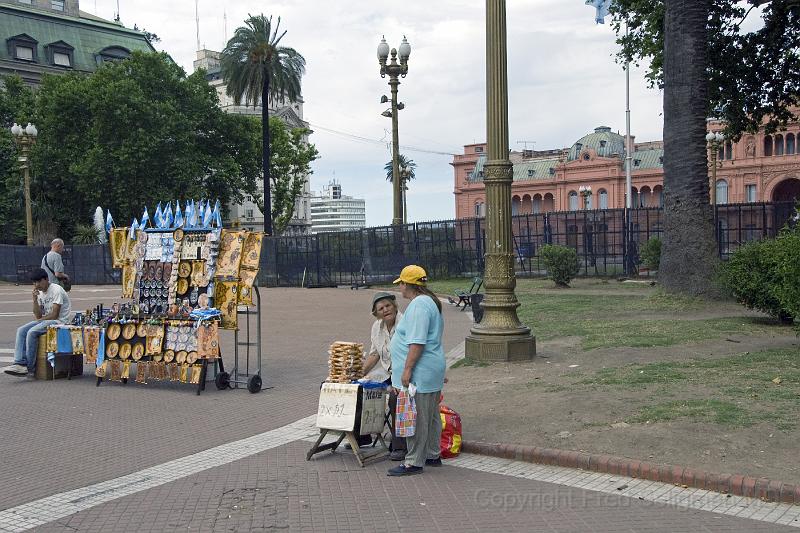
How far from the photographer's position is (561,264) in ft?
86.4

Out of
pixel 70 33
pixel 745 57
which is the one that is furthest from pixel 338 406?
pixel 70 33

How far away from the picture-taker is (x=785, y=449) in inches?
242

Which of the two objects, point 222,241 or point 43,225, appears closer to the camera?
point 222,241

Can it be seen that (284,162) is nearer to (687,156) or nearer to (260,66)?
(260,66)

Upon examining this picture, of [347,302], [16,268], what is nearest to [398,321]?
[347,302]

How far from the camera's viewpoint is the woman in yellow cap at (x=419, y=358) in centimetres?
616

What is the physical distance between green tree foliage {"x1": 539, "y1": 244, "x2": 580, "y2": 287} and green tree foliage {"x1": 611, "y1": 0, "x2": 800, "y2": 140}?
6425 mm

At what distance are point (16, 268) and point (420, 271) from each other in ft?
131

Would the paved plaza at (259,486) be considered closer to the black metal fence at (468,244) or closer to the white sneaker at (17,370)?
the white sneaker at (17,370)

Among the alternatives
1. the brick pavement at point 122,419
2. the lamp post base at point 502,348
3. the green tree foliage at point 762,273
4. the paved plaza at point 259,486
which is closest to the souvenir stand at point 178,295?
the brick pavement at point 122,419

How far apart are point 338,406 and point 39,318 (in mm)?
6606

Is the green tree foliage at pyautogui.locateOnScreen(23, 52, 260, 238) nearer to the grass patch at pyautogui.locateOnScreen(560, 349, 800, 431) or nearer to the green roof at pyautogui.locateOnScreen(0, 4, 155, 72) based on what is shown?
the green roof at pyautogui.locateOnScreen(0, 4, 155, 72)

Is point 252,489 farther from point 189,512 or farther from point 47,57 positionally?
point 47,57

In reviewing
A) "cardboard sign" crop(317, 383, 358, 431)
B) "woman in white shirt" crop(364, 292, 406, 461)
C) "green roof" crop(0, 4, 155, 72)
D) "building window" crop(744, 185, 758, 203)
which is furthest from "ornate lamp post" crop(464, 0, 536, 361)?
"building window" crop(744, 185, 758, 203)
